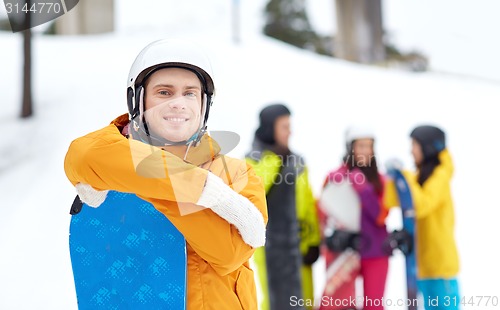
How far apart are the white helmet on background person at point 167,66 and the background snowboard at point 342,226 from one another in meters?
2.72

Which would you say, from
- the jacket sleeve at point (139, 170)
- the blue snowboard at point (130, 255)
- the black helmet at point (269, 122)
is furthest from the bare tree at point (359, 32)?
the jacket sleeve at point (139, 170)

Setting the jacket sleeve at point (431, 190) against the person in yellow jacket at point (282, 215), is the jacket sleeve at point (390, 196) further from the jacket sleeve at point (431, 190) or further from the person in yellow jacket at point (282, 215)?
the person in yellow jacket at point (282, 215)

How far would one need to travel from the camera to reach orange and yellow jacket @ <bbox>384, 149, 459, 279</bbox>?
432 centimetres

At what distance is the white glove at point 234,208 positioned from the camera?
1.47 m

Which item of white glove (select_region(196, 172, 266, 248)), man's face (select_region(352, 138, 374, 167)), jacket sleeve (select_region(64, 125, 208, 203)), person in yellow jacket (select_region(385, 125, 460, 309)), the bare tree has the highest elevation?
the bare tree

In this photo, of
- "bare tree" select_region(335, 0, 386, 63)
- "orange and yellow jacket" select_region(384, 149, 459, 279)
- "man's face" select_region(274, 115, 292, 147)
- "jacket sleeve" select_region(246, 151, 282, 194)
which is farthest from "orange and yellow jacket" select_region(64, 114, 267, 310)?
"bare tree" select_region(335, 0, 386, 63)

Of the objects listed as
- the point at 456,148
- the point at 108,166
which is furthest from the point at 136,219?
the point at 456,148

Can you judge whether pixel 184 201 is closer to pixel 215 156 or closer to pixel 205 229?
pixel 205 229

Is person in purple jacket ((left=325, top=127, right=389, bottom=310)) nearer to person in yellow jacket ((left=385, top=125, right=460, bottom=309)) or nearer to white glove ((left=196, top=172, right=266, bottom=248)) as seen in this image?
person in yellow jacket ((left=385, top=125, right=460, bottom=309))

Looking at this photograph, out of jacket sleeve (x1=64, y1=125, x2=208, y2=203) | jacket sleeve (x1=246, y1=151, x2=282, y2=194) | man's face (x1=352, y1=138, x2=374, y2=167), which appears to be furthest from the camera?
man's face (x1=352, y1=138, x2=374, y2=167)

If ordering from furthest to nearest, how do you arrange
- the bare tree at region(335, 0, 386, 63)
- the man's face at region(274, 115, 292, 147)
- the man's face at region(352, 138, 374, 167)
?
the bare tree at region(335, 0, 386, 63)
the man's face at region(352, 138, 374, 167)
the man's face at region(274, 115, 292, 147)

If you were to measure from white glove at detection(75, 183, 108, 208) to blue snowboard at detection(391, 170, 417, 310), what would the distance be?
115 inches

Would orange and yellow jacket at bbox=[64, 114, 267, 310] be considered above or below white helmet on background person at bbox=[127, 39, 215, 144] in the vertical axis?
below

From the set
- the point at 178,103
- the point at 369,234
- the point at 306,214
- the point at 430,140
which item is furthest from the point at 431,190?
the point at 178,103
